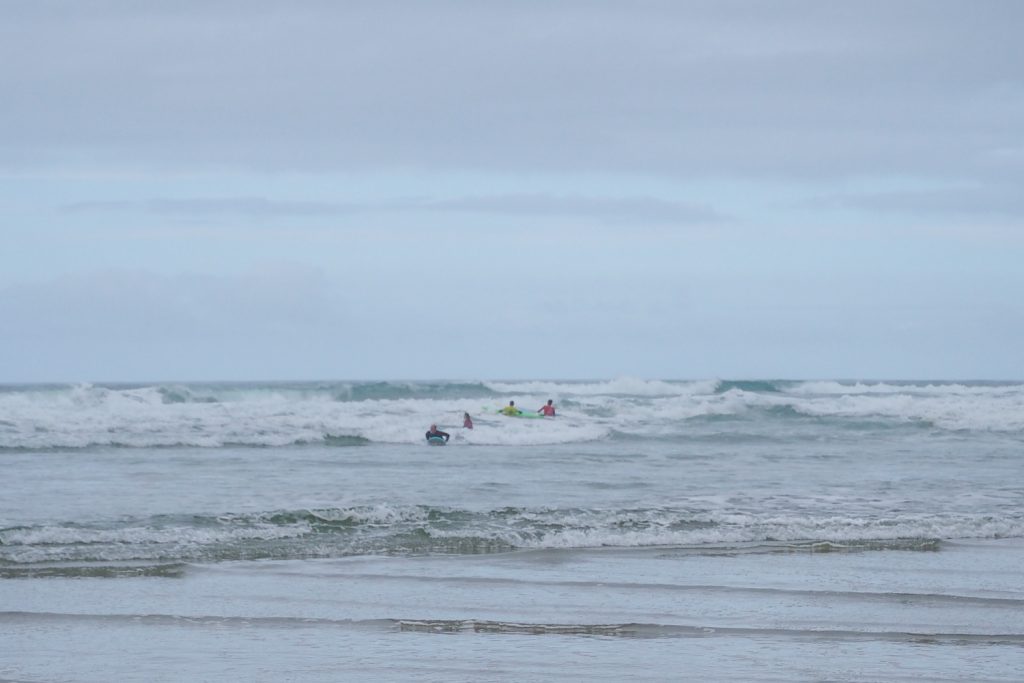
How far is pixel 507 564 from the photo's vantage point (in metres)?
12.4

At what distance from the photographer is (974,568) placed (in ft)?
39.8

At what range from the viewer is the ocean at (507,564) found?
8.23 metres

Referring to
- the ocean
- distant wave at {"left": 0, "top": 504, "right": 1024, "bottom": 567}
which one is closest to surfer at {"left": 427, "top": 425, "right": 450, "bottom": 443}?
the ocean

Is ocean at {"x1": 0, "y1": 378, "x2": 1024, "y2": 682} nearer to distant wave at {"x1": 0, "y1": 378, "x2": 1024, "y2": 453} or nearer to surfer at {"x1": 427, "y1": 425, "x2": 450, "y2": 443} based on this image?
distant wave at {"x1": 0, "y1": 378, "x2": 1024, "y2": 453}

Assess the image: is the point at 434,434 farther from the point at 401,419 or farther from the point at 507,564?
the point at 507,564

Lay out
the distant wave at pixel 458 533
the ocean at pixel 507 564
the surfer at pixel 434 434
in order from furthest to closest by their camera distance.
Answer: the surfer at pixel 434 434 → the distant wave at pixel 458 533 → the ocean at pixel 507 564

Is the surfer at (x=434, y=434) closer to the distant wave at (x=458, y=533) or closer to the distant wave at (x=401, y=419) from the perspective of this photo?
the distant wave at (x=401, y=419)

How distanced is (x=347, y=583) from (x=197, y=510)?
5.50m

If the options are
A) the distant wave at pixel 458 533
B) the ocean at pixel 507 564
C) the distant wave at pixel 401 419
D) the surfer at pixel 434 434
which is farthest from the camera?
the surfer at pixel 434 434

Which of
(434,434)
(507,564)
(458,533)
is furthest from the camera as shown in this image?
(434,434)

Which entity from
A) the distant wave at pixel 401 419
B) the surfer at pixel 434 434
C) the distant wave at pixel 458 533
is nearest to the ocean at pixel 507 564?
the distant wave at pixel 458 533

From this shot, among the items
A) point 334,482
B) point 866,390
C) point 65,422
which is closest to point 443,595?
point 334,482

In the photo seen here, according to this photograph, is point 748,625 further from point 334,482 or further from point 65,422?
point 65,422

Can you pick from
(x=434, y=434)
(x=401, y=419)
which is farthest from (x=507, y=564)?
(x=401, y=419)
